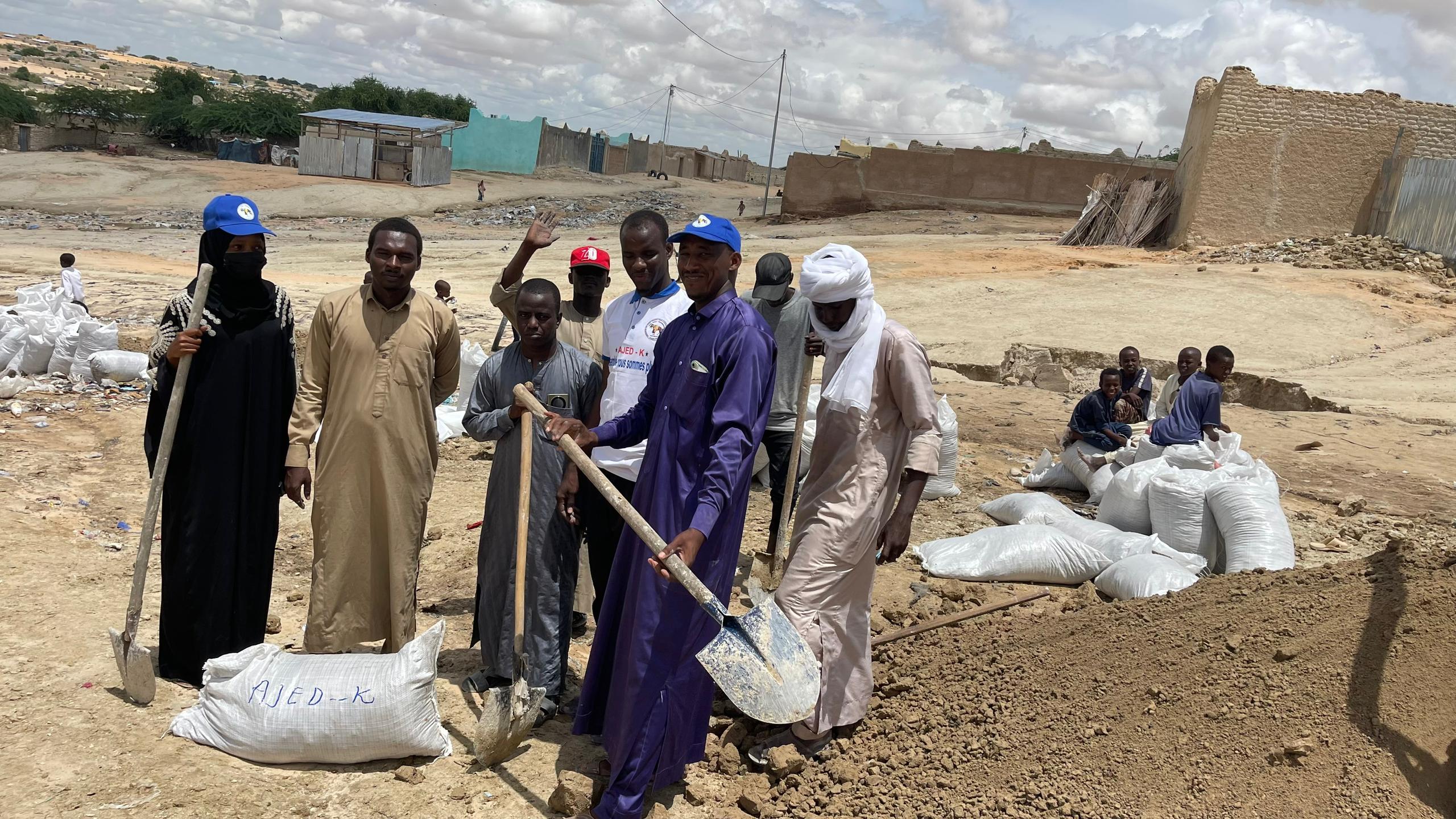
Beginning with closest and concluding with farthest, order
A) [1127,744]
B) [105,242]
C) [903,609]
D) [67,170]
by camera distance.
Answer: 1. [1127,744]
2. [903,609]
3. [105,242]
4. [67,170]

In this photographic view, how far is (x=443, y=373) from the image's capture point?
3.54m

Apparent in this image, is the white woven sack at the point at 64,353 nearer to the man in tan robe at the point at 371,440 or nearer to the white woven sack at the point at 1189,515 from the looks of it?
the man in tan robe at the point at 371,440

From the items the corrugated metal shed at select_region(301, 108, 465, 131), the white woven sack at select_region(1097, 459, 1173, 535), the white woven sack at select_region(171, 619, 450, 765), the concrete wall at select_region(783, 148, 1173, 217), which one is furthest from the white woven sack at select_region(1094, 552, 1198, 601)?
the corrugated metal shed at select_region(301, 108, 465, 131)

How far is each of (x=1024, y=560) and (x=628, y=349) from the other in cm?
230

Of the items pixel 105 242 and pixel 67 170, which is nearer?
pixel 105 242

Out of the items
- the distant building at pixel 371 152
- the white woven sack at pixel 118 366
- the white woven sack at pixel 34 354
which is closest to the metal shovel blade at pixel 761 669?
the white woven sack at pixel 118 366

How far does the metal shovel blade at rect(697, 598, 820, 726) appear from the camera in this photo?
8.41 feet

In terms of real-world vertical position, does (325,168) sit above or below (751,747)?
above

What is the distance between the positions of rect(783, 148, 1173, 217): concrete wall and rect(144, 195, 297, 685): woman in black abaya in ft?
87.1

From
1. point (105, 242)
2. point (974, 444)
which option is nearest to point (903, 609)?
point (974, 444)

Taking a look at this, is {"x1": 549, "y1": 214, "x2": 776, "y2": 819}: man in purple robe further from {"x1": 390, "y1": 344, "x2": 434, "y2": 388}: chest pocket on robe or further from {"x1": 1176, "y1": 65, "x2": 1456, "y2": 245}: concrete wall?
{"x1": 1176, "y1": 65, "x2": 1456, "y2": 245}: concrete wall

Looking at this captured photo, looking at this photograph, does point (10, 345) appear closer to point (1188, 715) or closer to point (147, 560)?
point (147, 560)

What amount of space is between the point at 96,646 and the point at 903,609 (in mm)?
3066

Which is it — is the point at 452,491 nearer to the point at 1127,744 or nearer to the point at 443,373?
the point at 443,373
